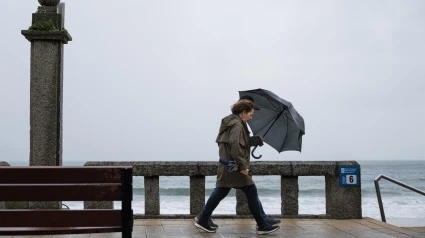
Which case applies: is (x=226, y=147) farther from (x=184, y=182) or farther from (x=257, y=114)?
(x=184, y=182)

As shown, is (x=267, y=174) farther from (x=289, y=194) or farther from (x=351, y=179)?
(x=351, y=179)

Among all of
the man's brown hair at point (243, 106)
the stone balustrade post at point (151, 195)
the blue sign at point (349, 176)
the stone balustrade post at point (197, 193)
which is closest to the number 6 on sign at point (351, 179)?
the blue sign at point (349, 176)

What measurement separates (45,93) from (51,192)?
406cm

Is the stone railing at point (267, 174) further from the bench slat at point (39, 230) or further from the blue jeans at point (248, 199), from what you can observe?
the bench slat at point (39, 230)

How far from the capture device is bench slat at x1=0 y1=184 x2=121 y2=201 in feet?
14.8

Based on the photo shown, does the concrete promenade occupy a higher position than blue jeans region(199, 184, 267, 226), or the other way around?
blue jeans region(199, 184, 267, 226)

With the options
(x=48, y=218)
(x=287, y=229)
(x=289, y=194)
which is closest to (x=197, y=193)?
(x=289, y=194)

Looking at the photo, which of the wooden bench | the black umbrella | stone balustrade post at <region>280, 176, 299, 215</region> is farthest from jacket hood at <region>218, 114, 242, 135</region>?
the wooden bench

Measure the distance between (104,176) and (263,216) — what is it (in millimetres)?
3014

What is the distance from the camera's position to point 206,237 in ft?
22.1

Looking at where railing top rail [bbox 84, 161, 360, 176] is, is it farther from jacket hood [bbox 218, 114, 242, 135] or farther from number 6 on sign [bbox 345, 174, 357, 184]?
jacket hood [bbox 218, 114, 242, 135]

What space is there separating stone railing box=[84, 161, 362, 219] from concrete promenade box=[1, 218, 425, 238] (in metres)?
0.22

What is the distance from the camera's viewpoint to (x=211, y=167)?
8.26 metres

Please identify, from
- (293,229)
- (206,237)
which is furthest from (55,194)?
(293,229)
